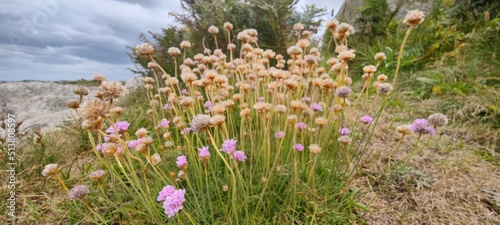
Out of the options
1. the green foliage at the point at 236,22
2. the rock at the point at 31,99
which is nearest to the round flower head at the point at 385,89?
the green foliage at the point at 236,22

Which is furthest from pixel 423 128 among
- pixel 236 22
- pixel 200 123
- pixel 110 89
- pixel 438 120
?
pixel 236 22

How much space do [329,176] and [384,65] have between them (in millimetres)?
2943

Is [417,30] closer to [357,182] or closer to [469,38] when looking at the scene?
[469,38]

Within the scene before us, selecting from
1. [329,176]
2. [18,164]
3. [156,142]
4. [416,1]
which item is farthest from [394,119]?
[416,1]

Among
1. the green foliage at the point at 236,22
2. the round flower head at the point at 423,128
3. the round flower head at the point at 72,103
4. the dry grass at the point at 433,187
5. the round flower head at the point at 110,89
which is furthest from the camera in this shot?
the green foliage at the point at 236,22

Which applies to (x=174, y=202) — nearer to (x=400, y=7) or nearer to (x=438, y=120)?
(x=438, y=120)

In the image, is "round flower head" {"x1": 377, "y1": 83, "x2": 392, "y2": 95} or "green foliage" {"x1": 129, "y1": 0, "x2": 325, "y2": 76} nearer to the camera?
"round flower head" {"x1": 377, "y1": 83, "x2": 392, "y2": 95}

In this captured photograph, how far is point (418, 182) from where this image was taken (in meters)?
1.55

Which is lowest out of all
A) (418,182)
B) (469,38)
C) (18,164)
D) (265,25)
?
(418,182)

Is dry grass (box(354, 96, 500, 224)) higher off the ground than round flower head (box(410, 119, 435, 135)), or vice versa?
round flower head (box(410, 119, 435, 135))

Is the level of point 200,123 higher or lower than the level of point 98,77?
lower

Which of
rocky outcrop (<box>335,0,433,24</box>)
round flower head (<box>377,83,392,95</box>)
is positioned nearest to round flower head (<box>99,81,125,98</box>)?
round flower head (<box>377,83,392,95</box>)

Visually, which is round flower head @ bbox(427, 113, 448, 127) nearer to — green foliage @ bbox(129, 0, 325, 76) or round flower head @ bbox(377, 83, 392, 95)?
round flower head @ bbox(377, 83, 392, 95)

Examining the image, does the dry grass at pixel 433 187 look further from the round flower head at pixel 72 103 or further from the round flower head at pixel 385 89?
the round flower head at pixel 72 103
